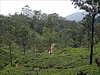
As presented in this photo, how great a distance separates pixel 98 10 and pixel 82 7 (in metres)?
1.46

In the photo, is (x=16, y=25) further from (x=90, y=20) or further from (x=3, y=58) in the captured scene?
A: (x=90, y=20)

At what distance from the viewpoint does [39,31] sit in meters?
50.7

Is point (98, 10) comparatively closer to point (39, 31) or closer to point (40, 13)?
point (39, 31)

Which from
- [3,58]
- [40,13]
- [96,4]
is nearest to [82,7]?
[96,4]

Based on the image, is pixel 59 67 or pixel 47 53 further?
pixel 47 53

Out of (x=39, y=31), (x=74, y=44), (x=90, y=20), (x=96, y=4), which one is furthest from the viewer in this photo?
(x=39, y=31)

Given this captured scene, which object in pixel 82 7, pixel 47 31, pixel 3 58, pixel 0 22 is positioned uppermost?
pixel 0 22

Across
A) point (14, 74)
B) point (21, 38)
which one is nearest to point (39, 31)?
point (21, 38)

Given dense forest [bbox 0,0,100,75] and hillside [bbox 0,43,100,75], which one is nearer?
hillside [bbox 0,43,100,75]

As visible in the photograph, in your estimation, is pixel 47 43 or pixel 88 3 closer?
pixel 88 3

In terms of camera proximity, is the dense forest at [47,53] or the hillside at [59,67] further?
the dense forest at [47,53]

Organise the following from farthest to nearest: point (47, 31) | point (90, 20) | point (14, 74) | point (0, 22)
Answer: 1. point (0, 22)
2. point (47, 31)
3. point (14, 74)
4. point (90, 20)

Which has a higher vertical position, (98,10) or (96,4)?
(96,4)

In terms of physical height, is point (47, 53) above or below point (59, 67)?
below
